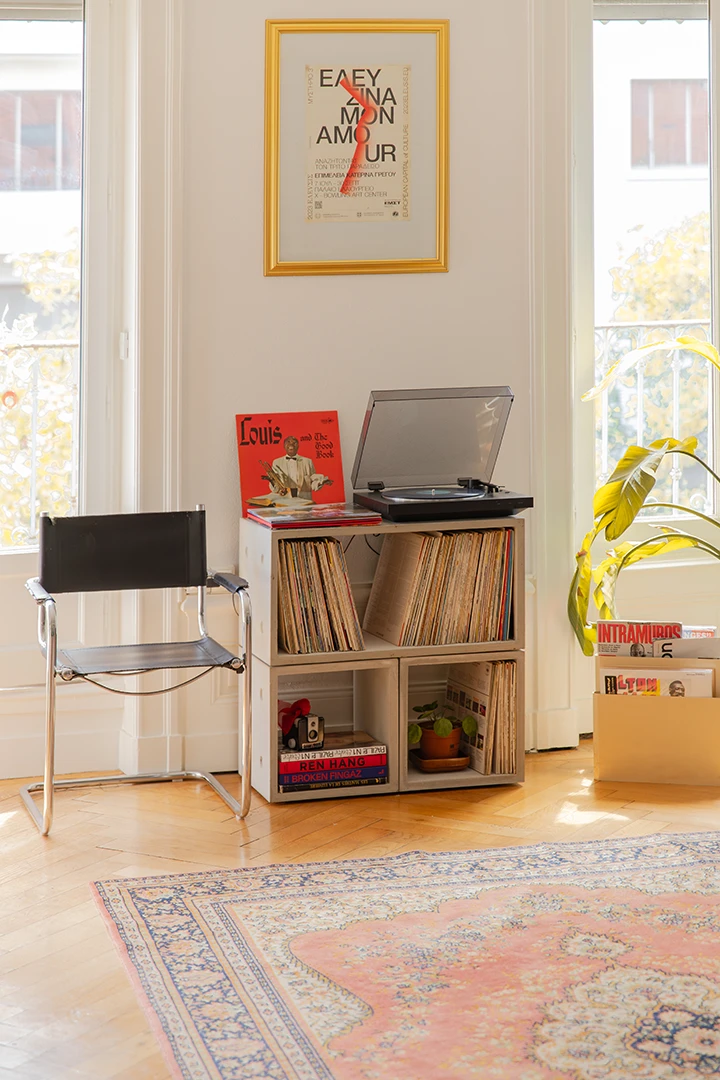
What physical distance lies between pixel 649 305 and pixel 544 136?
687mm

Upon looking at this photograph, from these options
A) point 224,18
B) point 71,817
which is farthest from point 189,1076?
point 224,18

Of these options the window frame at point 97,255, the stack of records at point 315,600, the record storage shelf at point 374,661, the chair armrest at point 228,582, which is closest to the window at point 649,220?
the record storage shelf at point 374,661

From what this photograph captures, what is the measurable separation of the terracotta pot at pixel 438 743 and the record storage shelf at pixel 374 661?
59 millimetres

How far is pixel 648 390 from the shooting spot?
4266mm

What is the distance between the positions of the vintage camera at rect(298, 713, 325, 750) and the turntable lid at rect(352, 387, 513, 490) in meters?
0.69

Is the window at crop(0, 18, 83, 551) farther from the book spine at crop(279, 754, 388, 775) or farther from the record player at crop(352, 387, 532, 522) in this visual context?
the book spine at crop(279, 754, 388, 775)

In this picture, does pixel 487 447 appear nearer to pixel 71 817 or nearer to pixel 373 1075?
pixel 71 817

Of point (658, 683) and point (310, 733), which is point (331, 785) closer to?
point (310, 733)

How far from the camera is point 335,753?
3490mm

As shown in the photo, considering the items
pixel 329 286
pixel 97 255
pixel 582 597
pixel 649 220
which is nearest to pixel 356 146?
pixel 329 286

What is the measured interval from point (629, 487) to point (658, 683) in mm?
557

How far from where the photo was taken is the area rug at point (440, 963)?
2.07 meters

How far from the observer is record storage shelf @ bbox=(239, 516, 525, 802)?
11.3ft

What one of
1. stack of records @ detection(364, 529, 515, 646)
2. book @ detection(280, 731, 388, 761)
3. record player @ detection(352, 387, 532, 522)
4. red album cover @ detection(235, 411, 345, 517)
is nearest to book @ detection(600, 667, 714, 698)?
stack of records @ detection(364, 529, 515, 646)
